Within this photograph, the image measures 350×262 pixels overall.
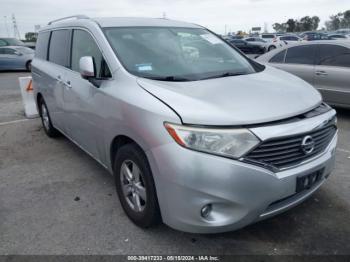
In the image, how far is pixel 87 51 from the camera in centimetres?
344

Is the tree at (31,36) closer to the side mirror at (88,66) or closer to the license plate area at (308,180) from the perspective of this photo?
the side mirror at (88,66)

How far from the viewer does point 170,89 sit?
249 cm

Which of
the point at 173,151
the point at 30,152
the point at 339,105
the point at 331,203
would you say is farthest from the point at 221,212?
the point at 339,105

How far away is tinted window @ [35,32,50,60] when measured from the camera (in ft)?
16.1

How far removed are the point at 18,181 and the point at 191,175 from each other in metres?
2.62

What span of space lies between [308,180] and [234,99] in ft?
2.62

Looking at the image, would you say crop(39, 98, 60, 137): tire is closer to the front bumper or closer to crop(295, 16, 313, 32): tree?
the front bumper

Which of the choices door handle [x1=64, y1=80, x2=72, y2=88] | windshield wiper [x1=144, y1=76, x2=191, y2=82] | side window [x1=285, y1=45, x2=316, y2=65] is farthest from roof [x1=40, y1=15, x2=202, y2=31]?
side window [x1=285, y1=45, x2=316, y2=65]

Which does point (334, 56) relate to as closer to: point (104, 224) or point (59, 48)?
point (59, 48)

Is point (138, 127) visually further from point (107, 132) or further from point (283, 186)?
point (283, 186)

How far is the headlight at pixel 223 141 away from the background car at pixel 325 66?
4461 millimetres

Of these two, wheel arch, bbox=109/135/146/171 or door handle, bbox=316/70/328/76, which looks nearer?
wheel arch, bbox=109/135/146/171

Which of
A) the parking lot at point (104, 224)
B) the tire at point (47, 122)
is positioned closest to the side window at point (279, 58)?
the parking lot at point (104, 224)

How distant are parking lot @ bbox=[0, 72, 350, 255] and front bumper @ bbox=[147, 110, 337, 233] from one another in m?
0.41
